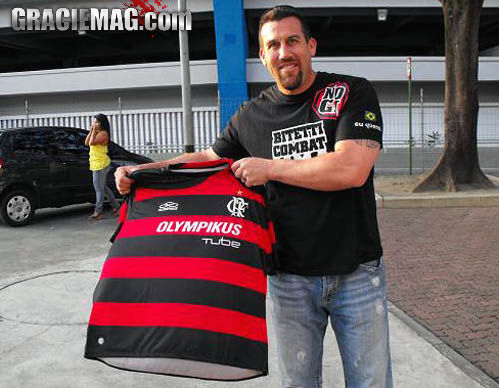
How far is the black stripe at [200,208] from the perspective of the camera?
7.00ft

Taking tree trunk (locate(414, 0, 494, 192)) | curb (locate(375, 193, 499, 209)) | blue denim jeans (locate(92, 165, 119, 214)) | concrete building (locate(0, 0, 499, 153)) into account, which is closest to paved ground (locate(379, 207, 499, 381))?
curb (locate(375, 193, 499, 209))

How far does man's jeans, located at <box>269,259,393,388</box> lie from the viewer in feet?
7.15

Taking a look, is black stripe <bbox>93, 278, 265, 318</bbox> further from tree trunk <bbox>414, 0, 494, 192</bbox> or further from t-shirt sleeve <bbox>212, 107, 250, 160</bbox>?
tree trunk <bbox>414, 0, 494, 192</bbox>

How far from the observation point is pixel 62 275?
6.26 meters

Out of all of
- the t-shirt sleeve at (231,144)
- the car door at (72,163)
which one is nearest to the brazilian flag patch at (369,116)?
the t-shirt sleeve at (231,144)

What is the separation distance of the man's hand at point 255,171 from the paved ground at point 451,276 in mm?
2507

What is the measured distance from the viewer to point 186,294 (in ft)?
6.36

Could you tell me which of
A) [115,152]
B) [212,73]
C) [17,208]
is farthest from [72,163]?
[212,73]

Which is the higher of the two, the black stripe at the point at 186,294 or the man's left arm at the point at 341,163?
the man's left arm at the point at 341,163

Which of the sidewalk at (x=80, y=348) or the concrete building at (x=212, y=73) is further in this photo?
the concrete building at (x=212, y=73)

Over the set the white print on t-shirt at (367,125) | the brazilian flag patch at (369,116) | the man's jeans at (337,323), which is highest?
the brazilian flag patch at (369,116)

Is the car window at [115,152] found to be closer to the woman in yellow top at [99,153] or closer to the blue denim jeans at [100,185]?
the blue denim jeans at [100,185]

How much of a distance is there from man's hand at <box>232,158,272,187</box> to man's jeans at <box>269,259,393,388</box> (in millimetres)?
458

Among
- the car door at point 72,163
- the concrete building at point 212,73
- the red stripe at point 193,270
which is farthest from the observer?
the concrete building at point 212,73
